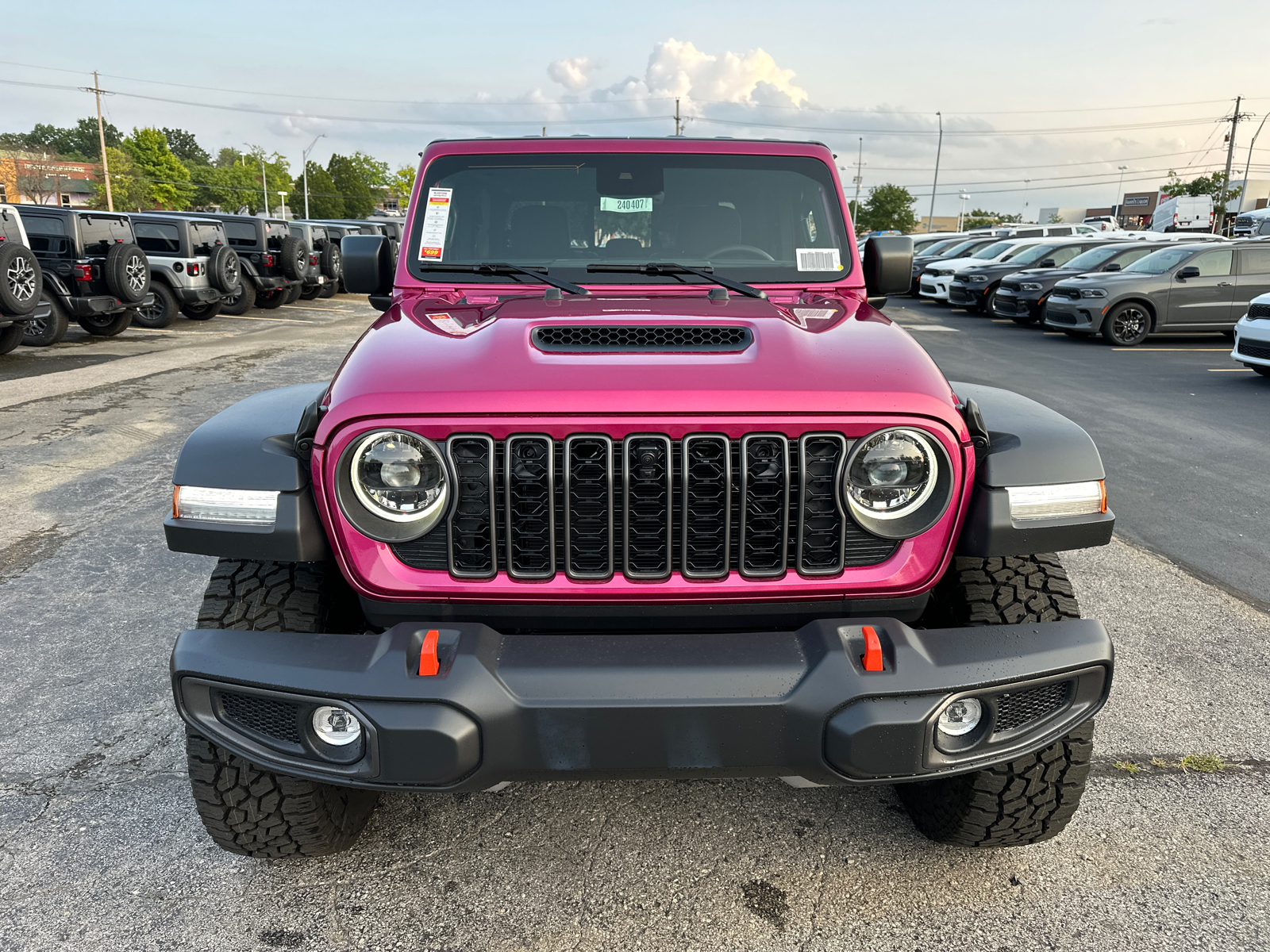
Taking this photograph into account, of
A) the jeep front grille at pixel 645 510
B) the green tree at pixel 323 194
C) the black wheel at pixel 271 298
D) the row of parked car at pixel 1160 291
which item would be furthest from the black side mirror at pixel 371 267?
the green tree at pixel 323 194

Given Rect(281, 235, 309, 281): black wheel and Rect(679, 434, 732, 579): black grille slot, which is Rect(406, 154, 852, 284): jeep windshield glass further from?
Rect(281, 235, 309, 281): black wheel

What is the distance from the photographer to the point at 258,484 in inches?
81.2

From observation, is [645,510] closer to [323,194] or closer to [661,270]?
[661,270]

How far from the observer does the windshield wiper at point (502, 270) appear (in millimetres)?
2963

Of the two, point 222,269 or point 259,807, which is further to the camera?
point 222,269

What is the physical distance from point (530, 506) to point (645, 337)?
0.54 meters

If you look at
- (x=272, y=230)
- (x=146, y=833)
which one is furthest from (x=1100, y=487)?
(x=272, y=230)

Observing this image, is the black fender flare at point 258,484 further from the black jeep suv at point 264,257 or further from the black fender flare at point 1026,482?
the black jeep suv at point 264,257

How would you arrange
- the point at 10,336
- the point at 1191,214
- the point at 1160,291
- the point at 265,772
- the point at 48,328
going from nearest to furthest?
the point at 265,772 → the point at 10,336 → the point at 48,328 → the point at 1160,291 → the point at 1191,214

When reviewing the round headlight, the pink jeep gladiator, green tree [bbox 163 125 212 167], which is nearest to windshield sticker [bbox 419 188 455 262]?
the pink jeep gladiator

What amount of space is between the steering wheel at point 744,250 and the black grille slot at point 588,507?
145 cm

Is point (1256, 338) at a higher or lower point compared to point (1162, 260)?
lower

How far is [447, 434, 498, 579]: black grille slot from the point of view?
1938 mm

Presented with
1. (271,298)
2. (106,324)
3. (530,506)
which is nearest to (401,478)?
(530,506)
